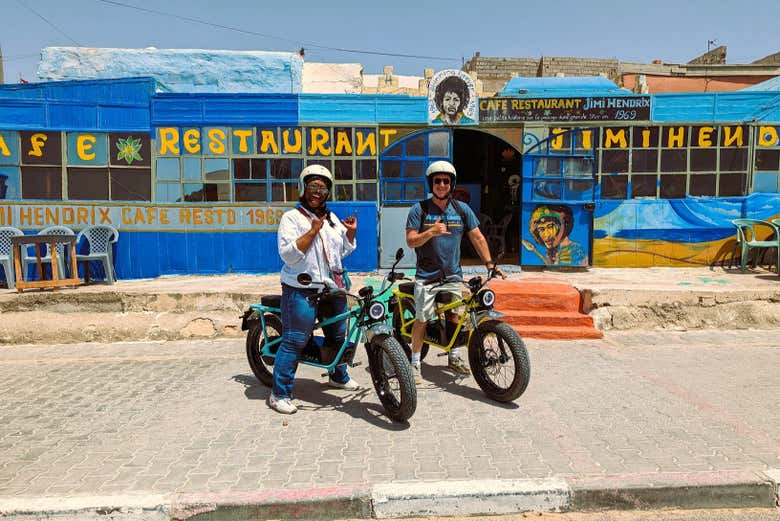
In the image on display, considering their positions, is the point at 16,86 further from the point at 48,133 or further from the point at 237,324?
the point at 237,324

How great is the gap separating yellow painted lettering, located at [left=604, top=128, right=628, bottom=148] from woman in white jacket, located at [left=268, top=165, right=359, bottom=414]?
21.3 ft

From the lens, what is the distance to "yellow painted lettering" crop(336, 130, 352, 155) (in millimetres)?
9125

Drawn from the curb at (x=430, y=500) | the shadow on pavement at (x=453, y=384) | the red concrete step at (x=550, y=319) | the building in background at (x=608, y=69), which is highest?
the building in background at (x=608, y=69)

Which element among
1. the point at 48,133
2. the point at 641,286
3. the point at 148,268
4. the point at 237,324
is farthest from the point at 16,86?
the point at 641,286

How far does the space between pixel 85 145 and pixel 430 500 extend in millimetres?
8583

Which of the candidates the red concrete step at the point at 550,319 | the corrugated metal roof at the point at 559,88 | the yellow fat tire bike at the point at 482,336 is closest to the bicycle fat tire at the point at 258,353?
the yellow fat tire bike at the point at 482,336

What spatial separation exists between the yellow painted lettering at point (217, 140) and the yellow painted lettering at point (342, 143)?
1917mm

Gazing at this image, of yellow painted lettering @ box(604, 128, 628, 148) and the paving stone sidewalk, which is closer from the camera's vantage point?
the paving stone sidewalk

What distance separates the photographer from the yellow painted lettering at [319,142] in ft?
29.8

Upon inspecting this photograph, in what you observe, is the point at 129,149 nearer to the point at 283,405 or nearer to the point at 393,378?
the point at 283,405

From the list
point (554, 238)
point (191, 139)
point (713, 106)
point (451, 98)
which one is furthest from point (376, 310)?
point (713, 106)

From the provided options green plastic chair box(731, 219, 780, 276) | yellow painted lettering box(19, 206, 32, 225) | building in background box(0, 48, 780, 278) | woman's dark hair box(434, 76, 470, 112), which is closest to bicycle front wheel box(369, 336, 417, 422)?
building in background box(0, 48, 780, 278)

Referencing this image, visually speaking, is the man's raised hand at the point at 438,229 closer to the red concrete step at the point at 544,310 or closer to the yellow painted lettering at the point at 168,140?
the red concrete step at the point at 544,310

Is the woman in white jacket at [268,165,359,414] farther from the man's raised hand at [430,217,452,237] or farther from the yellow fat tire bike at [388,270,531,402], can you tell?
the yellow fat tire bike at [388,270,531,402]
